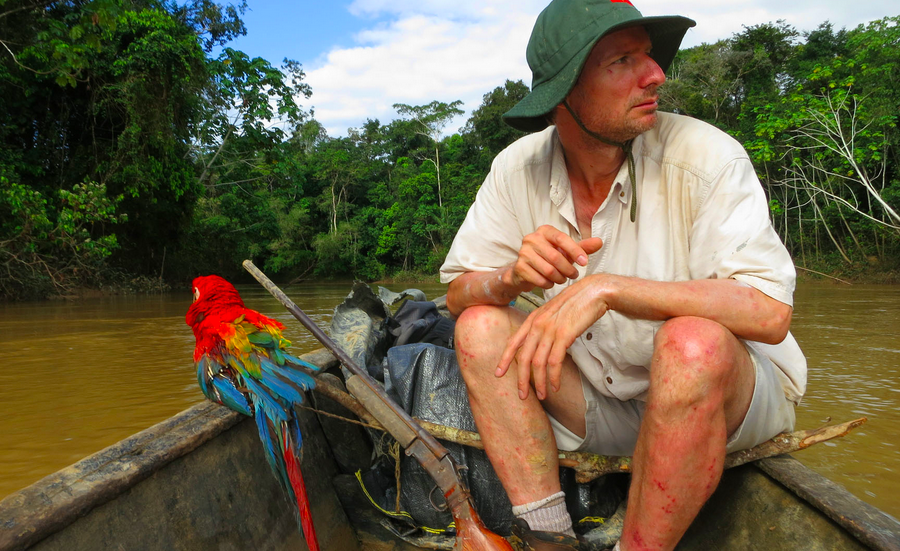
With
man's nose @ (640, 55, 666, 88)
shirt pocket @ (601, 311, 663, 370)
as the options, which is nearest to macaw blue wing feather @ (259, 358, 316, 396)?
shirt pocket @ (601, 311, 663, 370)

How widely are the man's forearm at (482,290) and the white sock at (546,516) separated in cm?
48

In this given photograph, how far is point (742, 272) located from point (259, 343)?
4.01 ft

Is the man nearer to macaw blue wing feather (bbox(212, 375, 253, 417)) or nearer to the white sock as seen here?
the white sock

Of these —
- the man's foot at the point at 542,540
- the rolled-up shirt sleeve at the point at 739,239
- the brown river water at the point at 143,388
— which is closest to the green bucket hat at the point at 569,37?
the rolled-up shirt sleeve at the point at 739,239

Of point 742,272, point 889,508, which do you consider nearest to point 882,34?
point 889,508

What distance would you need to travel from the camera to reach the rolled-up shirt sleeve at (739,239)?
1.19 meters

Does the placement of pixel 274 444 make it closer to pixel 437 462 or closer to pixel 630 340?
pixel 437 462

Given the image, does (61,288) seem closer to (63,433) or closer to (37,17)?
(37,17)

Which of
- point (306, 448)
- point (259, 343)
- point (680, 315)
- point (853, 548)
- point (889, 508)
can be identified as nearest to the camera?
point (853, 548)

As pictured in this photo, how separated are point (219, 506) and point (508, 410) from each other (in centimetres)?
69

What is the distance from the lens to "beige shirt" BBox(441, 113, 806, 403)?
1.26 m

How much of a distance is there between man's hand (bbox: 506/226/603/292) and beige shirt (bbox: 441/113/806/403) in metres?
0.21

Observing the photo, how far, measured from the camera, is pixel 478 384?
1.43 meters

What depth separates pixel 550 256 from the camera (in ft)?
4.11
